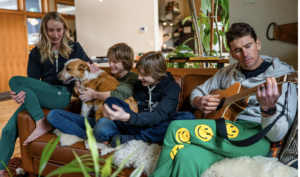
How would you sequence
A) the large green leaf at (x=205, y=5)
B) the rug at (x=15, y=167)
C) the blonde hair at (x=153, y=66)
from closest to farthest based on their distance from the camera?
the blonde hair at (x=153, y=66) → the rug at (x=15, y=167) → the large green leaf at (x=205, y=5)

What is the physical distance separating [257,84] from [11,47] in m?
6.66

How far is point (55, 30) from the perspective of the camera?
6.72 ft

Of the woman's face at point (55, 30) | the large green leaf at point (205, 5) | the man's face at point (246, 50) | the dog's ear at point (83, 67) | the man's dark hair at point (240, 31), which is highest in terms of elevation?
the large green leaf at point (205, 5)

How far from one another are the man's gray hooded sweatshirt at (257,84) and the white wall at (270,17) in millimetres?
411

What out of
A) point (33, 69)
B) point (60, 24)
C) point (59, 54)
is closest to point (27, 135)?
point (33, 69)

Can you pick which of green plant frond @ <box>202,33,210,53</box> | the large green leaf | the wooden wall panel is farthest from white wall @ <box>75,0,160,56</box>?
the large green leaf

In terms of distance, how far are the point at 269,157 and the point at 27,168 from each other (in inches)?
66.9

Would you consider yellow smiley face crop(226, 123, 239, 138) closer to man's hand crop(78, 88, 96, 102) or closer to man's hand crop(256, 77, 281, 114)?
man's hand crop(256, 77, 281, 114)

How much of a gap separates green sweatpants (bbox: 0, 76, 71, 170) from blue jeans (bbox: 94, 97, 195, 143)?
56 cm

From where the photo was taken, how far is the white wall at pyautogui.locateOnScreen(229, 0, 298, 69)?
1.79 meters

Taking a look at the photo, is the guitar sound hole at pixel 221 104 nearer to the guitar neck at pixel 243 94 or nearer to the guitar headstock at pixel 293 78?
the guitar neck at pixel 243 94

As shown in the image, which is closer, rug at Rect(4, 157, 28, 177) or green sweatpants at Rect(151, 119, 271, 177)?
green sweatpants at Rect(151, 119, 271, 177)

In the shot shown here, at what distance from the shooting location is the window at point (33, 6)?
6555 millimetres

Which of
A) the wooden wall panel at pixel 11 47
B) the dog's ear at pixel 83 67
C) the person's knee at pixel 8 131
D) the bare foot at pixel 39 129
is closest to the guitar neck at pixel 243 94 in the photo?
the dog's ear at pixel 83 67
